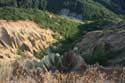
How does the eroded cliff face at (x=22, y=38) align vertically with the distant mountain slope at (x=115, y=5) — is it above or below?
above

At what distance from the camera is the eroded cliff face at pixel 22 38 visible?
3177 inches

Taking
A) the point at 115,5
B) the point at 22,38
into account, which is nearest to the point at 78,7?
the point at 115,5

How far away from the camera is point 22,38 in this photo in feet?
284

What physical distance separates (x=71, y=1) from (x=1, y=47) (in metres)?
64.7

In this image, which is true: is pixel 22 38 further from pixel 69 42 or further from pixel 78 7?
pixel 78 7

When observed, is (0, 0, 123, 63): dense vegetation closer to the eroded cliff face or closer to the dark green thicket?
the dark green thicket

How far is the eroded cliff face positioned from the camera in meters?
80.7

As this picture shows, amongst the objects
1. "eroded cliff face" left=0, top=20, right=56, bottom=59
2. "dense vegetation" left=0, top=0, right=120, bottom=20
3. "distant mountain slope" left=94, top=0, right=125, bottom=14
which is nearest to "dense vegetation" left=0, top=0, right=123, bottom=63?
"dense vegetation" left=0, top=0, right=120, bottom=20

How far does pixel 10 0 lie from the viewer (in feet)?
422

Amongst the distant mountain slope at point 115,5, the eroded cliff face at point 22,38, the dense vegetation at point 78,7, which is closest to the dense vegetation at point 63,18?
the dense vegetation at point 78,7

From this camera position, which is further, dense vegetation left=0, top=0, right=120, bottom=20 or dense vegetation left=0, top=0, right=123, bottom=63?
dense vegetation left=0, top=0, right=120, bottom=20

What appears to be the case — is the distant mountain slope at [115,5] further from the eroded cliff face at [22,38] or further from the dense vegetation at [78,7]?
the eroded cliff face at [22,38]

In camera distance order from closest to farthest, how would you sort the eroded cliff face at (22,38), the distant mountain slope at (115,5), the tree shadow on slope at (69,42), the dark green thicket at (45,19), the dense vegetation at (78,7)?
the tree shadow on slope at (69,42) → the eroded cliff face at (22,38) → the dark green thicket at (45,19) → the dense vegetation at (78,7) → the distant mountain slope at (115,5)

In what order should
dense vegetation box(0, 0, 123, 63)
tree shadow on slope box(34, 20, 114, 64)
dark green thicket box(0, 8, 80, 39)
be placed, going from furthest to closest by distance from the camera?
dark green thicket box(0, 8, 80, 39) → dense vegetation box(0, 0, 123, 63) → tree shadow on slope box(34, 20, 114, 64)
